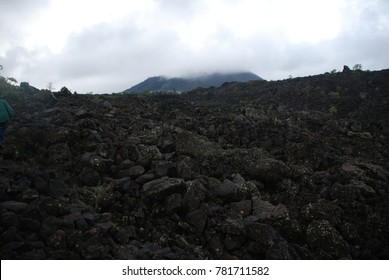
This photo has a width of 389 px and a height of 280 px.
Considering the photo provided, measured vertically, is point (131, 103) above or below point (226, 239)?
above

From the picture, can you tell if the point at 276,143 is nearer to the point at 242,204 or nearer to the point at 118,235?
the point at 242,204

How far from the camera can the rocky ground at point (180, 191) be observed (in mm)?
5371

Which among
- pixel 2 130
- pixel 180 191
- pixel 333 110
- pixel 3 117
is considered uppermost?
pixel 3 117

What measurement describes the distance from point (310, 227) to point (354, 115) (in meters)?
14.7

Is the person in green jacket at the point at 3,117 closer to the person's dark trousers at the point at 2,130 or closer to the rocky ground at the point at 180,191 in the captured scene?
the person's dark trousers at the point at 2,130

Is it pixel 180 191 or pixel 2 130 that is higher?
pixel 2 130

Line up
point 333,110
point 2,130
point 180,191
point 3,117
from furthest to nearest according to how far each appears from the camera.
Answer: point 333,110
point 3,117
point 2,130
point 180,191

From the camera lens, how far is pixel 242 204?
692 cm

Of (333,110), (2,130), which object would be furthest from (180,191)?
(333,110)

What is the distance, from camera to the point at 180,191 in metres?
6.75

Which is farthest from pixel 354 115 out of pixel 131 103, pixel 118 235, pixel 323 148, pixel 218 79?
pixel 218 79

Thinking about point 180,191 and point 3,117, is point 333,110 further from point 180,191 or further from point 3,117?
point 3,117

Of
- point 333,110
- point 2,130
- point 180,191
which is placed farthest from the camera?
point 333,110

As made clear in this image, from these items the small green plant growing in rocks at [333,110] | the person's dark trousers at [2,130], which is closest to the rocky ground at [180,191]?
the person's dark trousers at [2,130]
